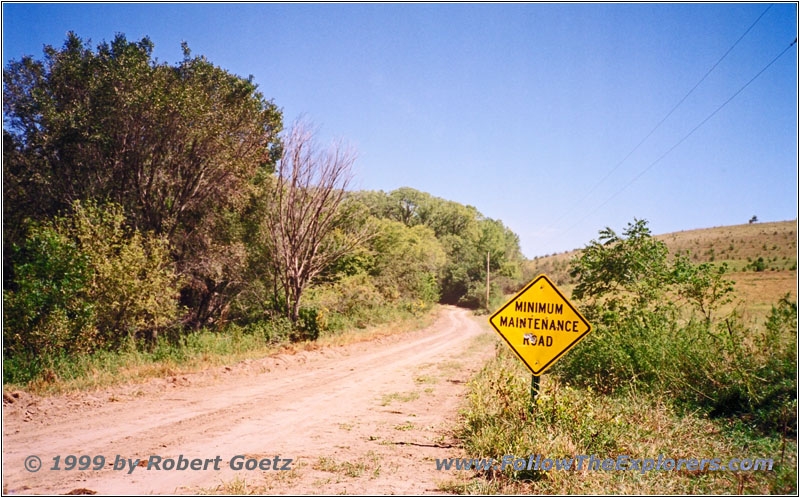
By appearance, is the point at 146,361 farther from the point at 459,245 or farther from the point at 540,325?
the point at 459,245

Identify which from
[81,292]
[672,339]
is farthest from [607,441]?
[81,292]

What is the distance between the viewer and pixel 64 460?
16.5 ft

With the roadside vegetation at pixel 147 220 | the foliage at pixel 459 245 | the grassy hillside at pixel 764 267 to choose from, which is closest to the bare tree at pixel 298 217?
the roadside vegetation at pixel 147 220

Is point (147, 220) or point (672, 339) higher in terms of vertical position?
point (147, 220)

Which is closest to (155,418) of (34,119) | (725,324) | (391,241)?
(725,324)

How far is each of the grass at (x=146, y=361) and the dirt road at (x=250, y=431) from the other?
69 cm

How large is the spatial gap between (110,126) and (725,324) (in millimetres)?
18865

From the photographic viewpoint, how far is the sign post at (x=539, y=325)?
18.3 ft

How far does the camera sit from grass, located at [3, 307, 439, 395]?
859cm

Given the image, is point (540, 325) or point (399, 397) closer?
point (540, 325)

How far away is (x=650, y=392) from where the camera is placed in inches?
283

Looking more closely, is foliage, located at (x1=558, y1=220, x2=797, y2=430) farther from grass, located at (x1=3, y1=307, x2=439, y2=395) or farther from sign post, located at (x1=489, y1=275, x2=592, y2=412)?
grass, located at (x1=3, y1=307, x2=439, y2=395)

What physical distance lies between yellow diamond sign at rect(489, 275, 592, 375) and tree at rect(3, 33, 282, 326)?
1342 centimetres

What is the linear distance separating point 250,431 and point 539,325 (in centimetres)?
465
